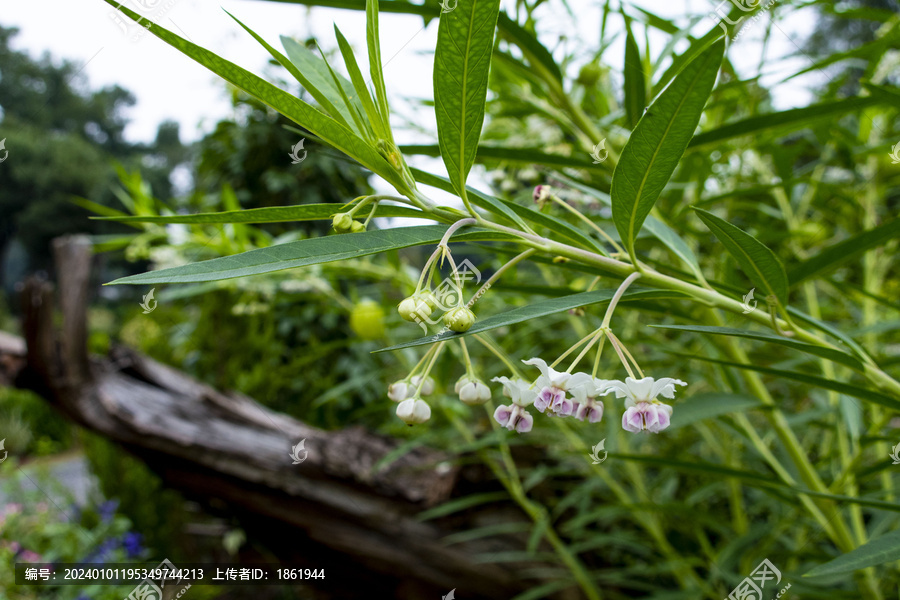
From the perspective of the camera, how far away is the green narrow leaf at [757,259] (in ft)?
0.86

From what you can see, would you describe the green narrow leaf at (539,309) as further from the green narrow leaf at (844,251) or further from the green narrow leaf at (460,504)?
the green narrow leaf at (460,504)

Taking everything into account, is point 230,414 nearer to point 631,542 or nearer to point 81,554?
point 631,542

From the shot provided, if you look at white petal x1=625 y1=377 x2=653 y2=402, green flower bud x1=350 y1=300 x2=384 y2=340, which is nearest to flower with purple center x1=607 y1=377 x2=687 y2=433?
white petal x1=625 y1=377 x2=653 y2=402

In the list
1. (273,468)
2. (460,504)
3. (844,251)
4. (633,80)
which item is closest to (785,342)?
(844,251)

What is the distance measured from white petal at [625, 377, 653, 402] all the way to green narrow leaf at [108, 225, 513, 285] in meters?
0.12

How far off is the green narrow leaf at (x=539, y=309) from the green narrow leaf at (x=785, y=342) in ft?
0.08

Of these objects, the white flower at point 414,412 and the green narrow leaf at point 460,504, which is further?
the green narrow leaf at point 460,504

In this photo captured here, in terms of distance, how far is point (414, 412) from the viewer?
31 cm

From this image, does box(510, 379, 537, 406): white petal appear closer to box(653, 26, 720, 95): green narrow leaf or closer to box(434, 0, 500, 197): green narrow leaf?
box(434, 0, 500, 197): green narrow leaf

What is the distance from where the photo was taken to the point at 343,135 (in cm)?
21

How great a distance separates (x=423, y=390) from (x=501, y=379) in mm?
80

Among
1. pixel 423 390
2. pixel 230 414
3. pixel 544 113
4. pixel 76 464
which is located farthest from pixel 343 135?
pixel 76 464

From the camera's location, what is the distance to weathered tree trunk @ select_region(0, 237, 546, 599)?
3.87 feet

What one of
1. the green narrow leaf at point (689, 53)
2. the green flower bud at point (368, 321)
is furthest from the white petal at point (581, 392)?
the green flower bud at point (368, 321)
